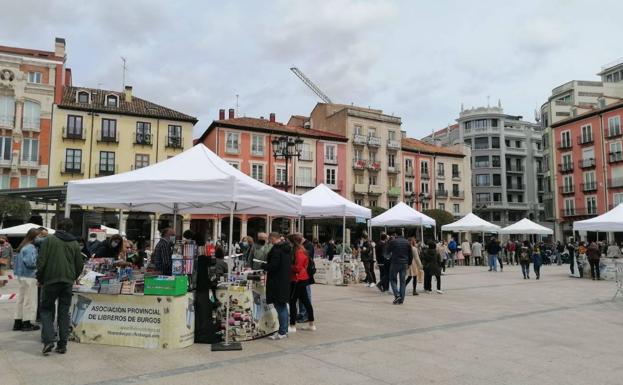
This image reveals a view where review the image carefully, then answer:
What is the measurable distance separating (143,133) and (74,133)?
17.4ft

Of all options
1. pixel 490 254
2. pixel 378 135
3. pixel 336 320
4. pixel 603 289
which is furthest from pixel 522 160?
pixel 336 320

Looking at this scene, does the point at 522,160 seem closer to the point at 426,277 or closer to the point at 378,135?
the point at 378,135

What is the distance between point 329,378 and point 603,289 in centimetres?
1409

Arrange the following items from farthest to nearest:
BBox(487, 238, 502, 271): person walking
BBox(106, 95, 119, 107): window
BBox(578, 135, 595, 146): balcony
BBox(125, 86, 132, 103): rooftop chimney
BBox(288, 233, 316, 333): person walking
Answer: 1. BBox(578, 135, 595, 146): balcony
2. BBox(125, 86, 132, 103): rooftop chimney
3. BBox(106, 95, 119, 107): window
4. BBox(487, 238, 502, 271): person walking
5. BBox(288, 233, 316, 333): person walking

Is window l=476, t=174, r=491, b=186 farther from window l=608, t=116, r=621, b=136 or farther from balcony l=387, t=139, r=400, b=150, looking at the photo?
balcony l=387, t=139, r=400, b=150

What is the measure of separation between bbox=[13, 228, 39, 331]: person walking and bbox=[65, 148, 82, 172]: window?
34.1 metres

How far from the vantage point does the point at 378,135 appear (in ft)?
177

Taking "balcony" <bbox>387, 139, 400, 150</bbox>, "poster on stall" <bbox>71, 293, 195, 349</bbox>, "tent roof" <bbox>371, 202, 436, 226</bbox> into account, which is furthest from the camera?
"balcony" <bbox>387, 139, 400, 150</bbox>

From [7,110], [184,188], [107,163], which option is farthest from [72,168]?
[184,188]

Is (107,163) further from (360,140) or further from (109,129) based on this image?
(360,140)

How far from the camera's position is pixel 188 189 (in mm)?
7953

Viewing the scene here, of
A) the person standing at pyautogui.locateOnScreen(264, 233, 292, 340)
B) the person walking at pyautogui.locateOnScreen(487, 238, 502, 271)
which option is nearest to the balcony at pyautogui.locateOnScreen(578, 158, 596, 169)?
the person walking at pyautogui.locateOnScreen(487, 238, 502, 271)

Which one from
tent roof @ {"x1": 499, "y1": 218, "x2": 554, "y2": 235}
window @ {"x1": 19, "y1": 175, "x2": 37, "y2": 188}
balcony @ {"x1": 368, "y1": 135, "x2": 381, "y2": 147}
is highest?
balcony @ {"x1": 368, "y1": 135, "x2": 381, "y2": 147}

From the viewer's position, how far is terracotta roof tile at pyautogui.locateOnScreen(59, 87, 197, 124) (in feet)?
130
